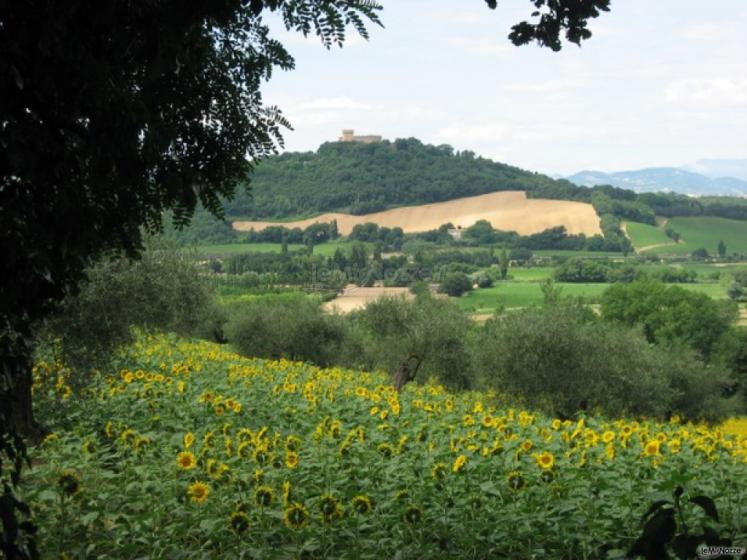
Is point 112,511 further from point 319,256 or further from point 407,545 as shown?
point 319,256

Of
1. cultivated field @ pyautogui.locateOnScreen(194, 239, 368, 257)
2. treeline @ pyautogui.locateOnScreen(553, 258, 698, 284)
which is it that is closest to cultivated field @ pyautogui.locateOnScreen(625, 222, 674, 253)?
treeline @ pyautogui.locateOnScreen(553, 258, 698, 284)

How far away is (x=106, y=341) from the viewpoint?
12703mm

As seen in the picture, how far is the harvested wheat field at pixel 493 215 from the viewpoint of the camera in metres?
135

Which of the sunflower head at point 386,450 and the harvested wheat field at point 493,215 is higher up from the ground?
the harvested wheat field at point 493,215

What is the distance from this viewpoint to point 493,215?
14338 centimetres

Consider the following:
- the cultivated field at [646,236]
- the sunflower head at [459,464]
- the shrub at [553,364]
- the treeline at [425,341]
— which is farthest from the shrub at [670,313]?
the sunflower head at [459,464]

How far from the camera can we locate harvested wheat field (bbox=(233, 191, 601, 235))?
134625 millimetres

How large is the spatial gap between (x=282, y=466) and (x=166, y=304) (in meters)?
6.80

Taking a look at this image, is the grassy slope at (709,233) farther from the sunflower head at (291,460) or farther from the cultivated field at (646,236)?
the sunflower head at (291,460)

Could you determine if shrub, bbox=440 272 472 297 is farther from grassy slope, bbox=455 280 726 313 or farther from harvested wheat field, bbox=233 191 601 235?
harvested wheat field, bbox=233 191 601 235

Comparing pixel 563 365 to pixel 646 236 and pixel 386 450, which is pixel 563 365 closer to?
pixel 386 450

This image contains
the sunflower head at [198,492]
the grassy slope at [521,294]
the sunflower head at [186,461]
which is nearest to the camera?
the sunflower head at [198,492]

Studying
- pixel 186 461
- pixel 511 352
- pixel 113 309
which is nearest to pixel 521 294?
pixel 511 352

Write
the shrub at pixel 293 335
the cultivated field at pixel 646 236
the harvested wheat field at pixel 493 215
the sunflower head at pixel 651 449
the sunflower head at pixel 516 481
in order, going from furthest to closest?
the harvested wheat field at pixel 493 215, the cultivated field at pixel 646 236, the shrub at pixel 293 335, the sunflower head at pixel 651 449, the sunflower head at pixel 516 481
